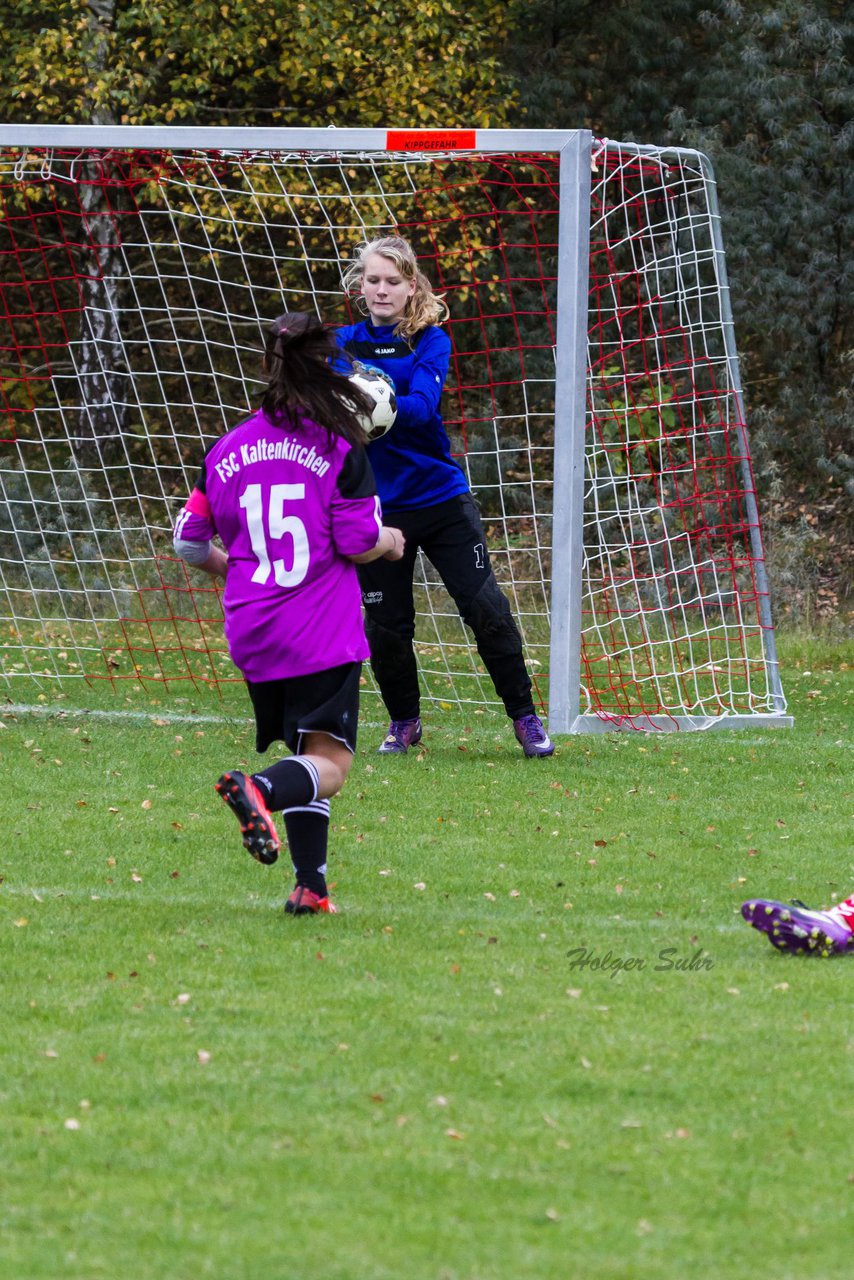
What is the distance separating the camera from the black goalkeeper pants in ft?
23.7

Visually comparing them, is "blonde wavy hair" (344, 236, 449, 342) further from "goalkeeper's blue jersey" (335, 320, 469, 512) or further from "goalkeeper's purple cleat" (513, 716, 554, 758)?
"goalkeeper's purple cleat" (513, 716, 554, 758)

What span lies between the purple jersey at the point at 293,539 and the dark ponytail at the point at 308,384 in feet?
0.13

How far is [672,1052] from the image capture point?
3555 mm

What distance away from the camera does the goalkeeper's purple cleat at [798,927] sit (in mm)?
4273

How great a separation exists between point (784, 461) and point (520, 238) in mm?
3926

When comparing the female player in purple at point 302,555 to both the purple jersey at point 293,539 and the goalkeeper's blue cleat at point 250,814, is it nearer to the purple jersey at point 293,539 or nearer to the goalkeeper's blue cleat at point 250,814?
the purple jersey at point 293,539

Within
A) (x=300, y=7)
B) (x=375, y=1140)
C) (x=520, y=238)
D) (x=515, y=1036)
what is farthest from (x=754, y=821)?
(x=520, y=238)

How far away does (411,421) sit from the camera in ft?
22.3

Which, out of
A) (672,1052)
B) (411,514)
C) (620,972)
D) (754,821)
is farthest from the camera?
(411,514)

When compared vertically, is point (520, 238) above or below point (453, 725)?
above

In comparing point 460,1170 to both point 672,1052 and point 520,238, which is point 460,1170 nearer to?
point 672,1052

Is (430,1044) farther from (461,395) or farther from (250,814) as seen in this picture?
(461,395)

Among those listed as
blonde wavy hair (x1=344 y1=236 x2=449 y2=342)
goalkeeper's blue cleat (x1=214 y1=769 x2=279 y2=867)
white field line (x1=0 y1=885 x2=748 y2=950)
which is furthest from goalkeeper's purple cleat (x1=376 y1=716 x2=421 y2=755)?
goalkeeper's blue cleat (x1=214 y1=769 x2=279 y2=867)

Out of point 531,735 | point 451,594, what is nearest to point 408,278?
point 451,594
